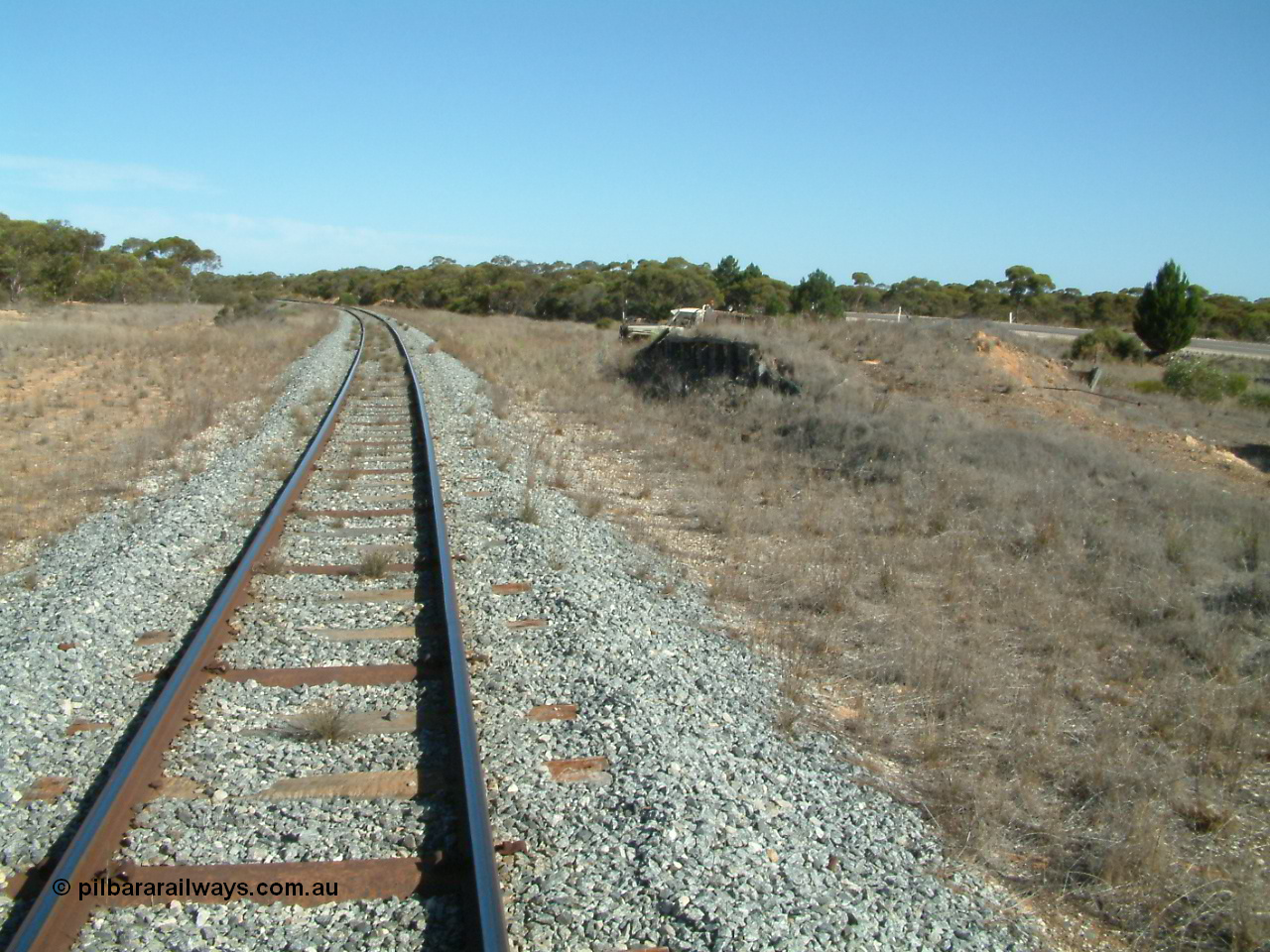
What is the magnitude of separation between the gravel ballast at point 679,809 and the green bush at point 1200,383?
2369cm

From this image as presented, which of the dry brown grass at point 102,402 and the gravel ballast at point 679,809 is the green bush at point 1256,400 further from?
the gravel ballast at point 679,809

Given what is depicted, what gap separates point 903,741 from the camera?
5.80 meters

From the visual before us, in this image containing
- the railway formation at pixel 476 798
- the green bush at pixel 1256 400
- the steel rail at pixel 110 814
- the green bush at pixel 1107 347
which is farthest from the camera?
the green bush at pixel 1107 347

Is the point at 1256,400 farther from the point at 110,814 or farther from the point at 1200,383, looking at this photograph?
the point at 110,814

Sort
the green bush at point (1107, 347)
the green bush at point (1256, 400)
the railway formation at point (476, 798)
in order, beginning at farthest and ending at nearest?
the green bush at point (1107, 347) → the green bush at point (1256, 400) → the railway formation at point (476, 798)

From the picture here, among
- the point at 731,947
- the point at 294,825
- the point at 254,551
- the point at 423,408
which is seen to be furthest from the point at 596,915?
the point at 423,408

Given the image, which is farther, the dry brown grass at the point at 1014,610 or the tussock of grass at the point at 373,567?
the tussock of grass at the point at 373,567

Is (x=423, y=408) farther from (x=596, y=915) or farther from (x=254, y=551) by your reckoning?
(x=596, y=915)

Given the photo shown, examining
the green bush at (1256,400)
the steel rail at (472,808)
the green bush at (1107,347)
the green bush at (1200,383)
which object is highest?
the green bush at (1107,347)

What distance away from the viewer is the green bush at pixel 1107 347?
33625 millimetres

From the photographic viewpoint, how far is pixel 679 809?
466cm

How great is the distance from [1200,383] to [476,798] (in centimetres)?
2780

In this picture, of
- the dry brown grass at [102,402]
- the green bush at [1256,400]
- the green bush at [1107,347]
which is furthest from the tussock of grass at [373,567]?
the green bush at [1107,347]

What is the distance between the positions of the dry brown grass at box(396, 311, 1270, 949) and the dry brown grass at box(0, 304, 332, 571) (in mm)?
5388
